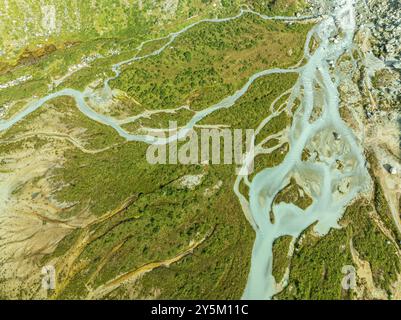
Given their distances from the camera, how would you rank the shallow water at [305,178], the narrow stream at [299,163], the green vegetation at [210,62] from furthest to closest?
the green vegetation at [210,62], the narrow stream at [299,163], the shallow water at [305,178]

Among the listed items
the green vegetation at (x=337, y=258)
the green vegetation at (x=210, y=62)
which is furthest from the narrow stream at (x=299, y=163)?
the green vegetation at (x=210, y=62)

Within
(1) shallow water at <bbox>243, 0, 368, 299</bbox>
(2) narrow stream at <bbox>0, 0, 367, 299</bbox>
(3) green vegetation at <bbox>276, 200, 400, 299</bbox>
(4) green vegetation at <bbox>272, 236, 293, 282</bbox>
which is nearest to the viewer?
(3) green vegetation at <bbox>276, 200, 400, 299</bbox>

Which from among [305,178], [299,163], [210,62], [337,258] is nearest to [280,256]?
[337,258]

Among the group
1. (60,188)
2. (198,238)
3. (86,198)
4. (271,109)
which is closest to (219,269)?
(198,238)

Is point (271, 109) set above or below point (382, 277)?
above

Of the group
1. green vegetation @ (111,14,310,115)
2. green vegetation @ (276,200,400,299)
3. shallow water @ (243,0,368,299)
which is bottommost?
green vegetation @ (276,200,400,299)

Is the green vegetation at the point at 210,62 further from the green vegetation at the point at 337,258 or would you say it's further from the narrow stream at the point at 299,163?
the green vegetation at the point at 337,258

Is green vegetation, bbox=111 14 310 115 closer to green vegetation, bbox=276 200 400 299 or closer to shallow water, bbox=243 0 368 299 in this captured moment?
shallow water, bbox=243 0 368 299

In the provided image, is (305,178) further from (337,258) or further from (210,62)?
(210,62)

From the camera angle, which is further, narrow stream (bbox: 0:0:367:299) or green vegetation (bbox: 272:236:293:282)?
narrow stream (bbox: 0:0:367:299)

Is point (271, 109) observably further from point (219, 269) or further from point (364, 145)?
point (219, 269)

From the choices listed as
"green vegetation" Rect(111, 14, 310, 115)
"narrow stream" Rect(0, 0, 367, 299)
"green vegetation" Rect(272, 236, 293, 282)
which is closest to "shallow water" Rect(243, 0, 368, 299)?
"narrow stream" Rect(0, 0, 367, 299)
